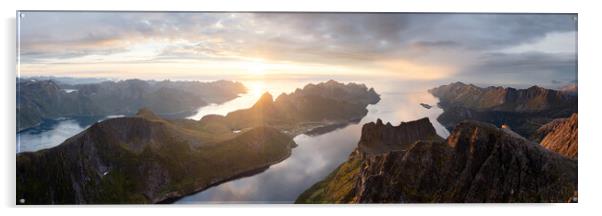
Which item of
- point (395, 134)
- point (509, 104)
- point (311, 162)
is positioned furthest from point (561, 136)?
point (311, 162)

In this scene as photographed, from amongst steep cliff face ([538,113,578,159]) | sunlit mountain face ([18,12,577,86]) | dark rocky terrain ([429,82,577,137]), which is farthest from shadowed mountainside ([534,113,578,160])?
sunlit mountain face ([18,12,577,86])

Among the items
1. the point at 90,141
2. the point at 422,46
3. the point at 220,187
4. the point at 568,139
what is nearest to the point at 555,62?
the point at 568,139

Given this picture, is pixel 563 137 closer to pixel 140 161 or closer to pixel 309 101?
pixel 309 101

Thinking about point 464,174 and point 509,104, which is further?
point 509,104

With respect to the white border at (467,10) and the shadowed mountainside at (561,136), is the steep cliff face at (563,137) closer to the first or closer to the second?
the shadowed mountainside at (561,136)

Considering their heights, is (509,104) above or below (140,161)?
above

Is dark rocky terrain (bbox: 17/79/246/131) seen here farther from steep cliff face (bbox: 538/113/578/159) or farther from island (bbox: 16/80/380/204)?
steep cliff face (bbox: 538/113/578/159)
